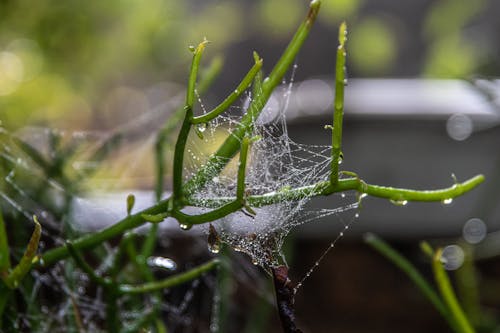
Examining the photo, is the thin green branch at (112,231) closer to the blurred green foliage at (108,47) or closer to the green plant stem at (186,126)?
the green plant stem at (186,126)

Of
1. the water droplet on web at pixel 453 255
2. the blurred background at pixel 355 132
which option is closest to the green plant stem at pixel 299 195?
the blurred background at pixel 355 132

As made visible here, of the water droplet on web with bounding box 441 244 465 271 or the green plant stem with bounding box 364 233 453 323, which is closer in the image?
the green plant stem with bounding box 364 233 453 323

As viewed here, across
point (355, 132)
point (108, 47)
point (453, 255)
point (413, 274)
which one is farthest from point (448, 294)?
point (108, 47)

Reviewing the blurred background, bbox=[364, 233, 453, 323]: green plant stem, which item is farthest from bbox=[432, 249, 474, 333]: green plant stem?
the blurred background

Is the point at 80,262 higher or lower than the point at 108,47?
lower

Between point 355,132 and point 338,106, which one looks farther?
point 355,132

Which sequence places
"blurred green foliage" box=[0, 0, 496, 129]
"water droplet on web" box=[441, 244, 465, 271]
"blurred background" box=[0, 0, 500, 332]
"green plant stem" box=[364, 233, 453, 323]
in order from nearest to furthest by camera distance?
"green plant stem" box=[364, 233, 453, 323] < "water droplet on web" box=[441, 244, 465, 271] < "blurred background" box=[0, 0, 500, 332] < "blurred green foliage" box=[0, 0, 496, 129]

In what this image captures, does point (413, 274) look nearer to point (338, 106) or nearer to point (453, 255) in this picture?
point (338, 106)

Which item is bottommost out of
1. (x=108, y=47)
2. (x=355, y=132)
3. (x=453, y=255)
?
(x=453, y=255)

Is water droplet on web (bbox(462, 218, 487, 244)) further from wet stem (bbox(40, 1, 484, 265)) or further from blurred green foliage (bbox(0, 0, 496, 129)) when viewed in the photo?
wet stem (bbox(40, 1, 484, 265))

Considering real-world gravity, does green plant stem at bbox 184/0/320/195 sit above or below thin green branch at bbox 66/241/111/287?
above
